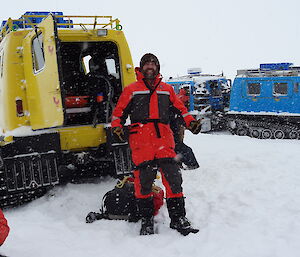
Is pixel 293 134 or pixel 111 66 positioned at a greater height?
pixel 111 66

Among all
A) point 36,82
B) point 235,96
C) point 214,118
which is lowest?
point 214,118

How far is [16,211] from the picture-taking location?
15.6 ft

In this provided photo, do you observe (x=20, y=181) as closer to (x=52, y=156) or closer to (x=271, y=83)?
(x=52, y=156)

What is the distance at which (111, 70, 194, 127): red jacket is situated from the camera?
3947 millimetres

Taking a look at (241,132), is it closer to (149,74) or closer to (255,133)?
(255,133)

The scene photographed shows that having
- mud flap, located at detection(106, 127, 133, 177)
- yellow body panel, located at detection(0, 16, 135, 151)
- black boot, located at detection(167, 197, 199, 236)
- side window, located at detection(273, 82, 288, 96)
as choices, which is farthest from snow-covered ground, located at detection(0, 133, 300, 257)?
side window, located at detection(273, 82, 288, 96)

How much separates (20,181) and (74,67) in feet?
9.49

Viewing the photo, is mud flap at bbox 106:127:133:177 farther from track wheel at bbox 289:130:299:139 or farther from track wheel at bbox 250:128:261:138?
track wheel at bbox 250:128:261:138

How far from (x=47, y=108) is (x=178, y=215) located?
6.59 ft

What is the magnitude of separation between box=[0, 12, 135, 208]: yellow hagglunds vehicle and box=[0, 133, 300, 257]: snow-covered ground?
0.45m

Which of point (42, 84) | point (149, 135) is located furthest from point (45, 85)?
point (149, 135)

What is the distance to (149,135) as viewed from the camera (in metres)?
3.91

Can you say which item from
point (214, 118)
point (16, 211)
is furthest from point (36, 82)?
point (214, 118)

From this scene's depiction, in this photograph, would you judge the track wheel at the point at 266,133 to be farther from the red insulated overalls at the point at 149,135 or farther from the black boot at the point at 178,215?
the black boot at the point at 178,215
